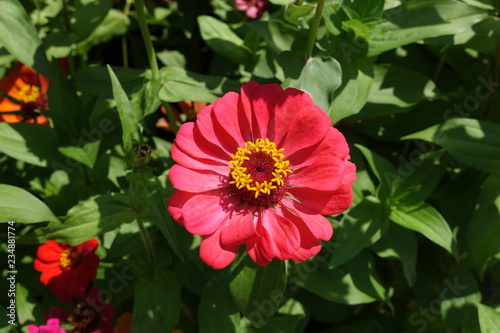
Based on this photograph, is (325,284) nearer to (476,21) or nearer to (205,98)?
(205,98)

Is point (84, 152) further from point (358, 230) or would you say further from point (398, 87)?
point (398, 87)

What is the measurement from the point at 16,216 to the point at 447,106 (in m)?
1.20

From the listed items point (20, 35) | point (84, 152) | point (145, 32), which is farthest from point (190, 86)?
point (20, 35)

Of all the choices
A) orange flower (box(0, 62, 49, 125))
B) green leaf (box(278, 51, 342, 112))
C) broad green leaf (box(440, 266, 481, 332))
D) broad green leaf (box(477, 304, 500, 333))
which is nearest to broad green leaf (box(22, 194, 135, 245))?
green leaf (box(278, 51, 342, 112))

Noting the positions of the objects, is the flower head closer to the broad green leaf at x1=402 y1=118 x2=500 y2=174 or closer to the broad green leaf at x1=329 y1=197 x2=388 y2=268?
the broad green leaf at x1=329 y1=197 x2=388 y2=268

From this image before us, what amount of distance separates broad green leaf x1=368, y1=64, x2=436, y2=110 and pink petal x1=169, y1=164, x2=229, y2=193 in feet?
1.66

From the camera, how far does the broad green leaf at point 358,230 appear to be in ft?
3.97

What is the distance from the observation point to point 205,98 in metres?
1.25

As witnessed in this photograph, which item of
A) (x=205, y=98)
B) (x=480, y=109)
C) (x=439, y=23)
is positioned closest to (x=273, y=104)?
(x=205, y=98)

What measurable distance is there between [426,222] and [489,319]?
10.0 inches

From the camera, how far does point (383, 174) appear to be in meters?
1.30

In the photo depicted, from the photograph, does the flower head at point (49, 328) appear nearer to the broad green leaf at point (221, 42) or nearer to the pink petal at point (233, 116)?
the pink petal at point (233, 116)

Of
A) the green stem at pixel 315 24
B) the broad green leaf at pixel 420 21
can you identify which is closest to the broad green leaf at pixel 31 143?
the green stem at pixel 315 24

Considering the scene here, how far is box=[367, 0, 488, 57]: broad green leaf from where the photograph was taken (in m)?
1.19
